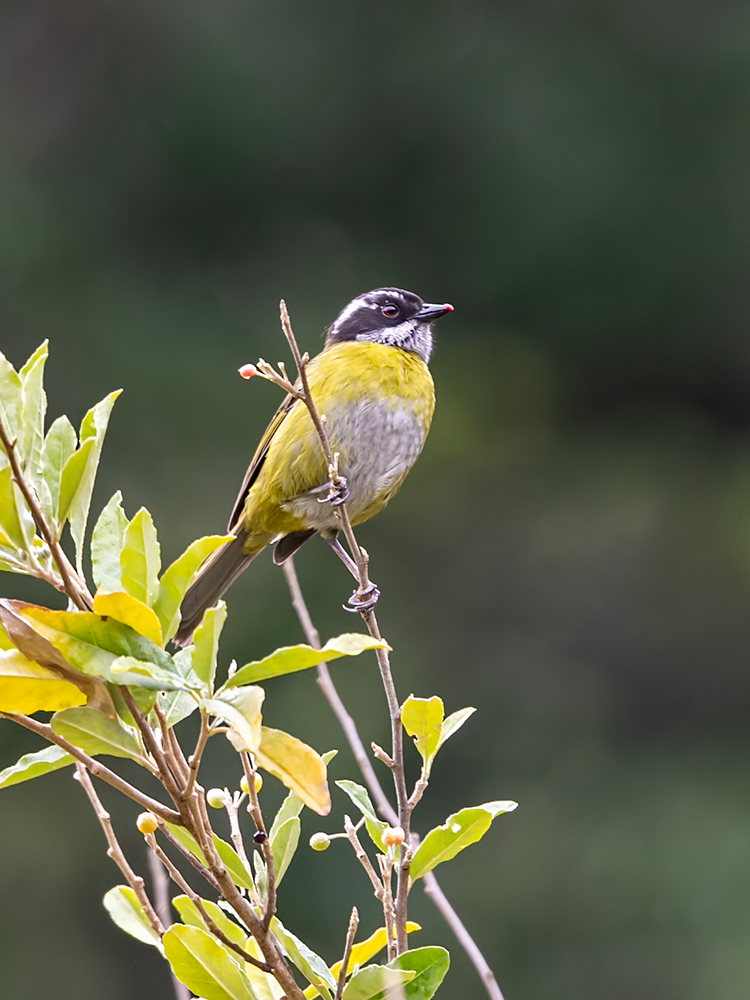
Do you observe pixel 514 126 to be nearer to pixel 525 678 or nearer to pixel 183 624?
pixel 525 678

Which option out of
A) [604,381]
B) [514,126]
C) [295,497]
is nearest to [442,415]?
[604,381]

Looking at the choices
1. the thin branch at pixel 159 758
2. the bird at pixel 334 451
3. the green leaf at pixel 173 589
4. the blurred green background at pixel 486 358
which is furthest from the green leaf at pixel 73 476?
the blurred green background at pixel 486 358

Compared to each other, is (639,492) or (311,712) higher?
(639,492)

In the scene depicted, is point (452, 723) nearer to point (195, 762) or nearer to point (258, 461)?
point (195, 762)

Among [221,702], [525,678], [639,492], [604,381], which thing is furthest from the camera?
[604,381]

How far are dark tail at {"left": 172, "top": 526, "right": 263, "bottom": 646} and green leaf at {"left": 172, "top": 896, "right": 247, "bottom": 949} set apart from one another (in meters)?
2.04

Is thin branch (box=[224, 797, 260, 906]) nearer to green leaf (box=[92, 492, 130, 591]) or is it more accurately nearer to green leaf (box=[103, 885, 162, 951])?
green leaf (box=[103, 885, 162, 951])

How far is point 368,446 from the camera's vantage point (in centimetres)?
326

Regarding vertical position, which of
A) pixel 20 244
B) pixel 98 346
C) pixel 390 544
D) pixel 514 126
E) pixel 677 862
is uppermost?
pixel 514 126

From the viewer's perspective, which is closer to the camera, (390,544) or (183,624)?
(183,624)

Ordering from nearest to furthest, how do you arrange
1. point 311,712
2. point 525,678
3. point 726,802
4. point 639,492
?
point 311,712, point 726,802, point 525,678, point 639,492

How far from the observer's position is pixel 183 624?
10.8 feet

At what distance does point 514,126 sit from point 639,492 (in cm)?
297

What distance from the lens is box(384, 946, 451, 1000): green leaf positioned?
1315 millimetres
